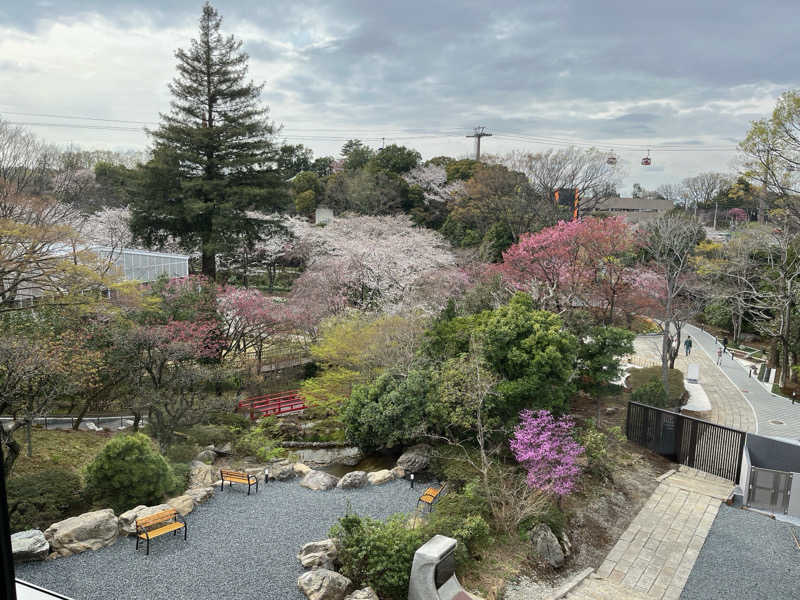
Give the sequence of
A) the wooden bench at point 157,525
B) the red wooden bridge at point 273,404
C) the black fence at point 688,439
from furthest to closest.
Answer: the red wooden bridge at point 273,404, the black fence at point 688,439, the wooden bench at point 157,525

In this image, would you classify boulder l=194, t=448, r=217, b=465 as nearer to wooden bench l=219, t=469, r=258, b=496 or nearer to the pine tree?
wooden bench l=219, t=469, r=258, b=496

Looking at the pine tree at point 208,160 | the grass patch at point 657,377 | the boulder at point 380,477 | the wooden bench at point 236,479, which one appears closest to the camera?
the wooden bench at point 236,479

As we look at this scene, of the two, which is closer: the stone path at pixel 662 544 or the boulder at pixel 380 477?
the stone path at pixel 662 544

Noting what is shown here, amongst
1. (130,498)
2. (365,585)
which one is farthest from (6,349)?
(365,585)

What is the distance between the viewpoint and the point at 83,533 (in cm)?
612

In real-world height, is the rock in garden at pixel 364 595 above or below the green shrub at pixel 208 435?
above

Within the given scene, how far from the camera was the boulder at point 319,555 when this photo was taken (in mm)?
5941

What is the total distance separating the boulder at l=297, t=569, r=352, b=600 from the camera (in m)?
5.34

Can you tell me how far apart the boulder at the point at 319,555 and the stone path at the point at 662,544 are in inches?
109

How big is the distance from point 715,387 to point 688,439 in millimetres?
6690

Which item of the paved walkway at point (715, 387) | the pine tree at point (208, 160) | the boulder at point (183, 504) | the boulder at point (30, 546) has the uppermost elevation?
the pine tree at point (208, 160)

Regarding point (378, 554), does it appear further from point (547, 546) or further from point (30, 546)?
point (30, 546)

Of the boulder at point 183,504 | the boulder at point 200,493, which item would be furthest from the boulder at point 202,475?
the boulder at point 183,504

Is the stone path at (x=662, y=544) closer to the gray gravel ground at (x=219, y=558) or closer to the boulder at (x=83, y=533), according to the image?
the gray gravel ground at (x=219, y=558)
